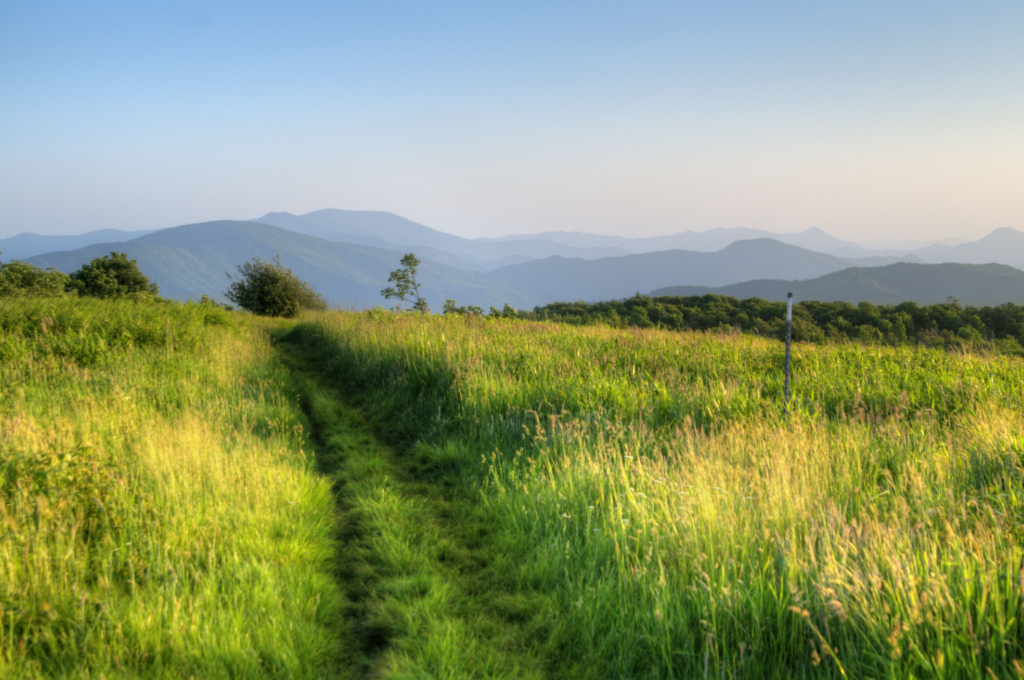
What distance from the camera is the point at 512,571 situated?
4.39 m

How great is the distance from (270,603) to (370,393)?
6.62 m

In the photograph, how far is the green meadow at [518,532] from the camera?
3059 millimetres

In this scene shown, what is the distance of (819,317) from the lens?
4022 cm

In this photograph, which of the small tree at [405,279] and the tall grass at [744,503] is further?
the small tree at [405,279]

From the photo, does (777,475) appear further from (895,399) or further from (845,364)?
(845,364)

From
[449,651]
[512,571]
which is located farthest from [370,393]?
[449,651]

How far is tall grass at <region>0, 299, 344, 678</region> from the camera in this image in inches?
126

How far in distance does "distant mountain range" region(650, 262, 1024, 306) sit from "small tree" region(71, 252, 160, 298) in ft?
353

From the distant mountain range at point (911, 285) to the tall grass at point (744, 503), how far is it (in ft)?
399

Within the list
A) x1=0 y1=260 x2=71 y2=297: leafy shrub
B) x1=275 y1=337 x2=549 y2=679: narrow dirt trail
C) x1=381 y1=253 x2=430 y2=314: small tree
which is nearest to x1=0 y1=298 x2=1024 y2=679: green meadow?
x1=275 y1=337 x2=549 y2=679: narrow dirt trail

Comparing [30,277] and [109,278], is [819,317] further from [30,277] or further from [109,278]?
[30,277]

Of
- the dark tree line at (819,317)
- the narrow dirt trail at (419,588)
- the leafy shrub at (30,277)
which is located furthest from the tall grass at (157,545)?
the leafy shrub at (30,277)

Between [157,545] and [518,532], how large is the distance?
10.1 ft

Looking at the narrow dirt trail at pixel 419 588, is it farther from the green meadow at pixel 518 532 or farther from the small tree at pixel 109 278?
the small tree at pixel 109 278
